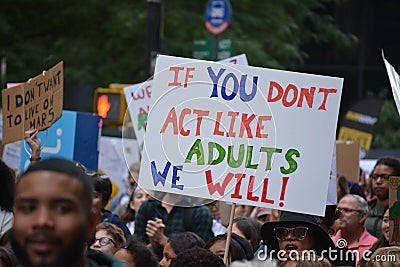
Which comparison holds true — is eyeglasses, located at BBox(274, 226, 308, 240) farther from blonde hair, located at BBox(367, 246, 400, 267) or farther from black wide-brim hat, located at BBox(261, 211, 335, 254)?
blonde hair, located at BBox(367, 246, 400, 267)

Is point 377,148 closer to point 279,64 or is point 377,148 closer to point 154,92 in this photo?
point 279,64

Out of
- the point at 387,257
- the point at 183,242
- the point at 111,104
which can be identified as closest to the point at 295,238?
the point at 387,257

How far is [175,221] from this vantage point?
7.74 metres

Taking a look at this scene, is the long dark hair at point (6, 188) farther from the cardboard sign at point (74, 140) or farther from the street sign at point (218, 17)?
the street sign at point (218, 17)

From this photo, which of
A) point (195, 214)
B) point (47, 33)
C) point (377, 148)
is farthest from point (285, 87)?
point (377, 148)

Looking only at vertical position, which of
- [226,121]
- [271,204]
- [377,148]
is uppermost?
[226,121]

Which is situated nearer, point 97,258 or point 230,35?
point 97,258

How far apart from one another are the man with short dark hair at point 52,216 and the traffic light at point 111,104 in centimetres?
901

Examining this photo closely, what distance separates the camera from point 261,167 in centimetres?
574

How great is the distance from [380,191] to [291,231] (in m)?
2.71

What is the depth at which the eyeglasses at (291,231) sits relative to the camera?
5.57 m

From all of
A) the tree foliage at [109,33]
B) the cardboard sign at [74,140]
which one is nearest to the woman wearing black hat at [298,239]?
the cardboard sign at [74,140]

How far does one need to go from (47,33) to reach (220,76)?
11244mm

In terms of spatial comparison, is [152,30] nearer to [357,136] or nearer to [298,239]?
[357,136]
